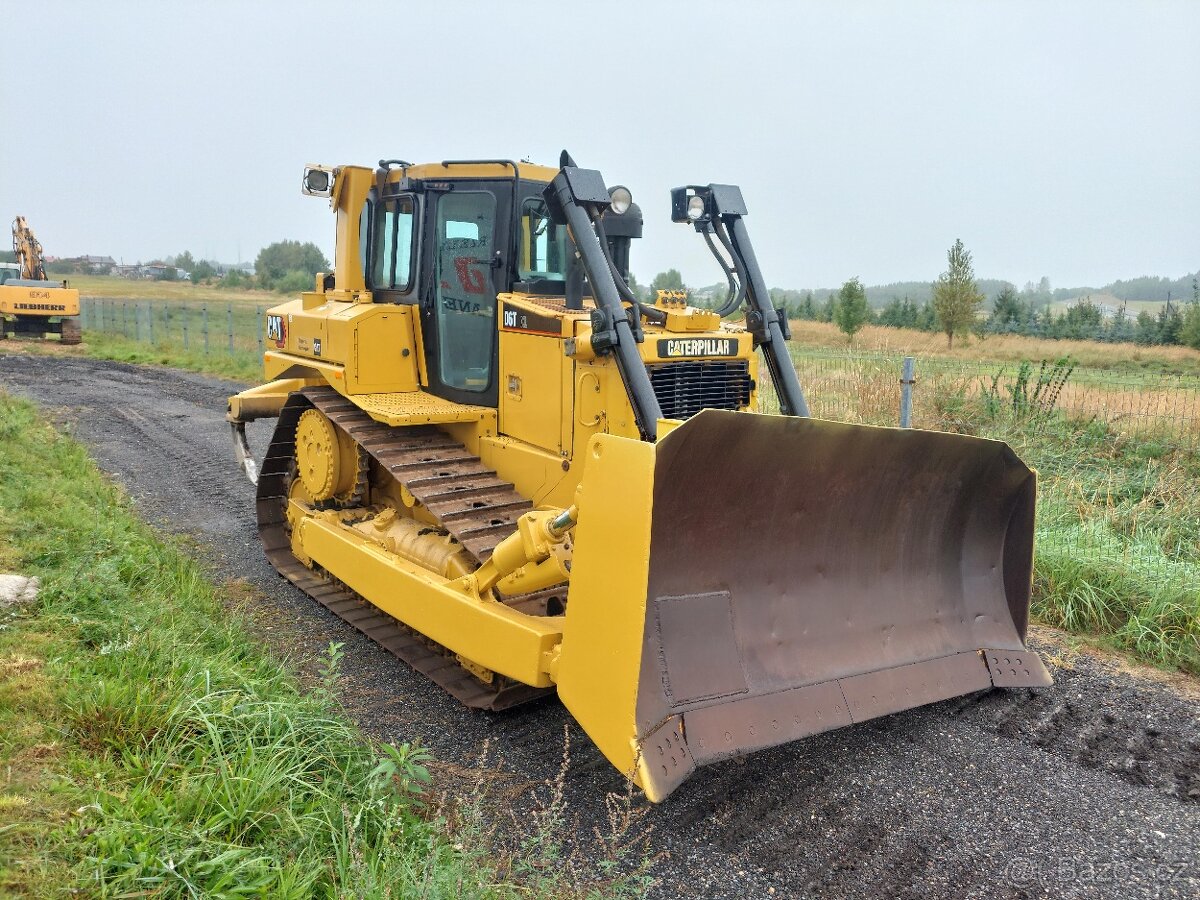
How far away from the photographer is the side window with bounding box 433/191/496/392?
540 centimetres

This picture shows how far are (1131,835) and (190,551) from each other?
249 inches

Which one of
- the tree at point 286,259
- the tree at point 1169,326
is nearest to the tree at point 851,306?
the tree at point 1169,326

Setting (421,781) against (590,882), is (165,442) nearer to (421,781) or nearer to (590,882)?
(421,781)

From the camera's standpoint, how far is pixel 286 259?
6781cm

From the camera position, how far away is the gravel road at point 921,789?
10.7ft

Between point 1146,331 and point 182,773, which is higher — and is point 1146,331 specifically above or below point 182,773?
above

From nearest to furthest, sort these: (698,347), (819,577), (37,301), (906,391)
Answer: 1. (819,577)
2. (698,347)
3. (906,391)
4. (37,301)

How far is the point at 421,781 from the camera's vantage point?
148 inches

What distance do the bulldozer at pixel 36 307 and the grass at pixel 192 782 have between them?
74.2 feet

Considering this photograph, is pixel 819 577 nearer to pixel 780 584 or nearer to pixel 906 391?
pixel 780 584

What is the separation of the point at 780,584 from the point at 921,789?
1036 mm

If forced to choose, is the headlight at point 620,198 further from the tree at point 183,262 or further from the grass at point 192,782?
the tree at point 183,262

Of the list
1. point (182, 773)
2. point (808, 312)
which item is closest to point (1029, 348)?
point (808, 312)

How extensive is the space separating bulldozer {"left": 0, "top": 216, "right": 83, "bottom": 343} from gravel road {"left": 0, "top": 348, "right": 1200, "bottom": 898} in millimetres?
22367
